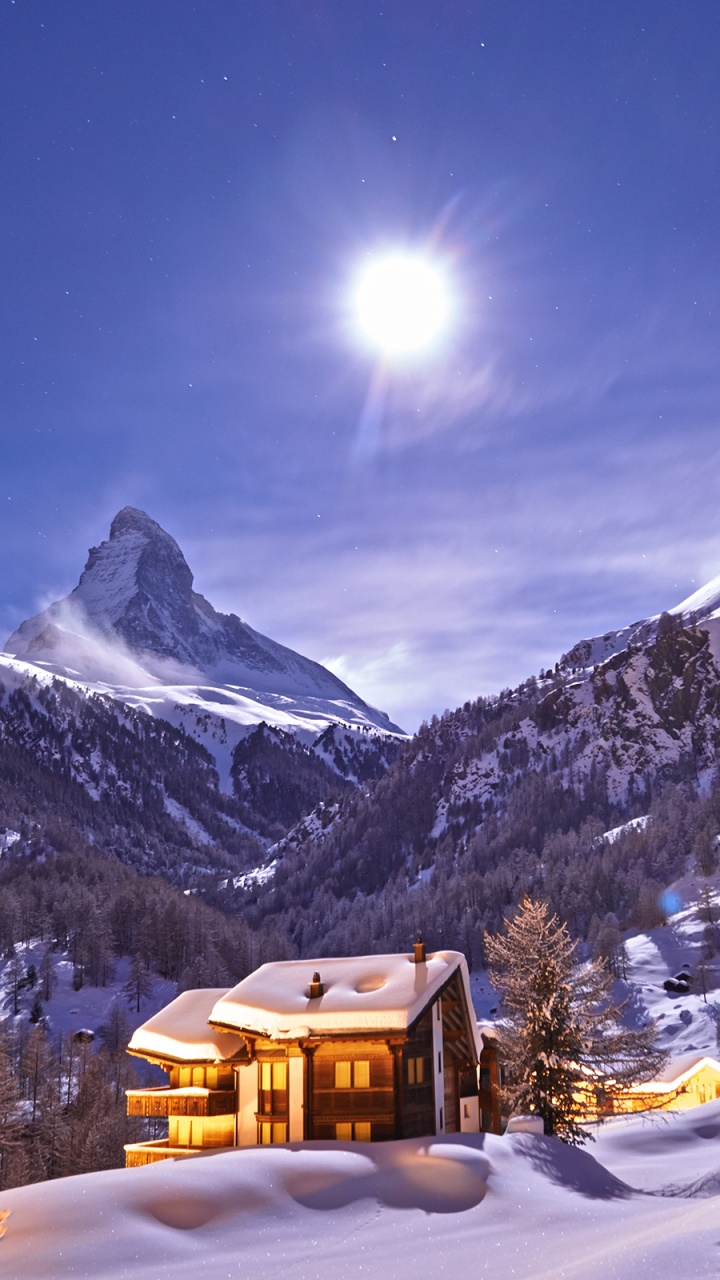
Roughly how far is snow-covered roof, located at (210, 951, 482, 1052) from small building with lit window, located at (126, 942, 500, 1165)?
35 millimetres

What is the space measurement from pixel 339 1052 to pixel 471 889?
176212 mm

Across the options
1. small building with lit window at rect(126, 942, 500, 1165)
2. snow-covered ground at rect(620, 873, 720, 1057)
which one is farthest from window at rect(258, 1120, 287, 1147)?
snow-covered ground at rect(620, 873, 720, 1057)

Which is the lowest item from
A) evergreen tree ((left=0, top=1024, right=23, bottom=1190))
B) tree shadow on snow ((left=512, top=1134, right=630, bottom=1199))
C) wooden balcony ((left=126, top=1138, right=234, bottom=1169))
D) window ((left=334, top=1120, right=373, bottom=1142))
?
evergreen tree ((left=0, top=1024, right=23, bottom=1190))

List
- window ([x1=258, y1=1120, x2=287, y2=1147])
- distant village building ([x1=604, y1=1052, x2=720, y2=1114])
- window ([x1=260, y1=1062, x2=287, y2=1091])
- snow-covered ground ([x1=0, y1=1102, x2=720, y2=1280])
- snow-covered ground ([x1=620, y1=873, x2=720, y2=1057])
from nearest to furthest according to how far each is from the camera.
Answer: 1. snow-covered ground ([x1=0, y1=1102, x2=720, y2=1280])
2. window ([x1=258, y1=1120, x2=287, y2=1147])
3. window ([x1=260, y1=1062, x2=287, y2=1091])
4. distant village building ([x1=604, y1=1052, x2=720, y2=1114])
5. snow-covered ground ([x1=620, y1=873, x2=720, y2=1057])

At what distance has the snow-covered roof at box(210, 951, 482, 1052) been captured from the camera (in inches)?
1029

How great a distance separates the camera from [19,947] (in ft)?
502

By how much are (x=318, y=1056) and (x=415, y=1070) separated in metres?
2.91

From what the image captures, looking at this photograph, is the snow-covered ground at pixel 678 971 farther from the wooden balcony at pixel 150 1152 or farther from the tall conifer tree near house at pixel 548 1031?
the wooden balcony at pixel 150 1152

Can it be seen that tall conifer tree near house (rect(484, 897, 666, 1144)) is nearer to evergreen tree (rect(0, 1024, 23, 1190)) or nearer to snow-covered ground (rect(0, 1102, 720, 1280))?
snow-covered ground (rect(0, 1102, 720, 1280))

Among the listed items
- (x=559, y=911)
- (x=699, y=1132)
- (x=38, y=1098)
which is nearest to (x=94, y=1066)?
(x=38, y=1098)

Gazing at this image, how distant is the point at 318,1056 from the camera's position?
2686 cm

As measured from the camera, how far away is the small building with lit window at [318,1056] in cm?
2623

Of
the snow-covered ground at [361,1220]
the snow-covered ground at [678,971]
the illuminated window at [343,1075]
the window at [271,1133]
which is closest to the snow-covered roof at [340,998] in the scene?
the illuminated window at [343,1075]

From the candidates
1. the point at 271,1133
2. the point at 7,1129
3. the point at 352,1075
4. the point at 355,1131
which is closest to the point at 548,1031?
the point at 352,1075
